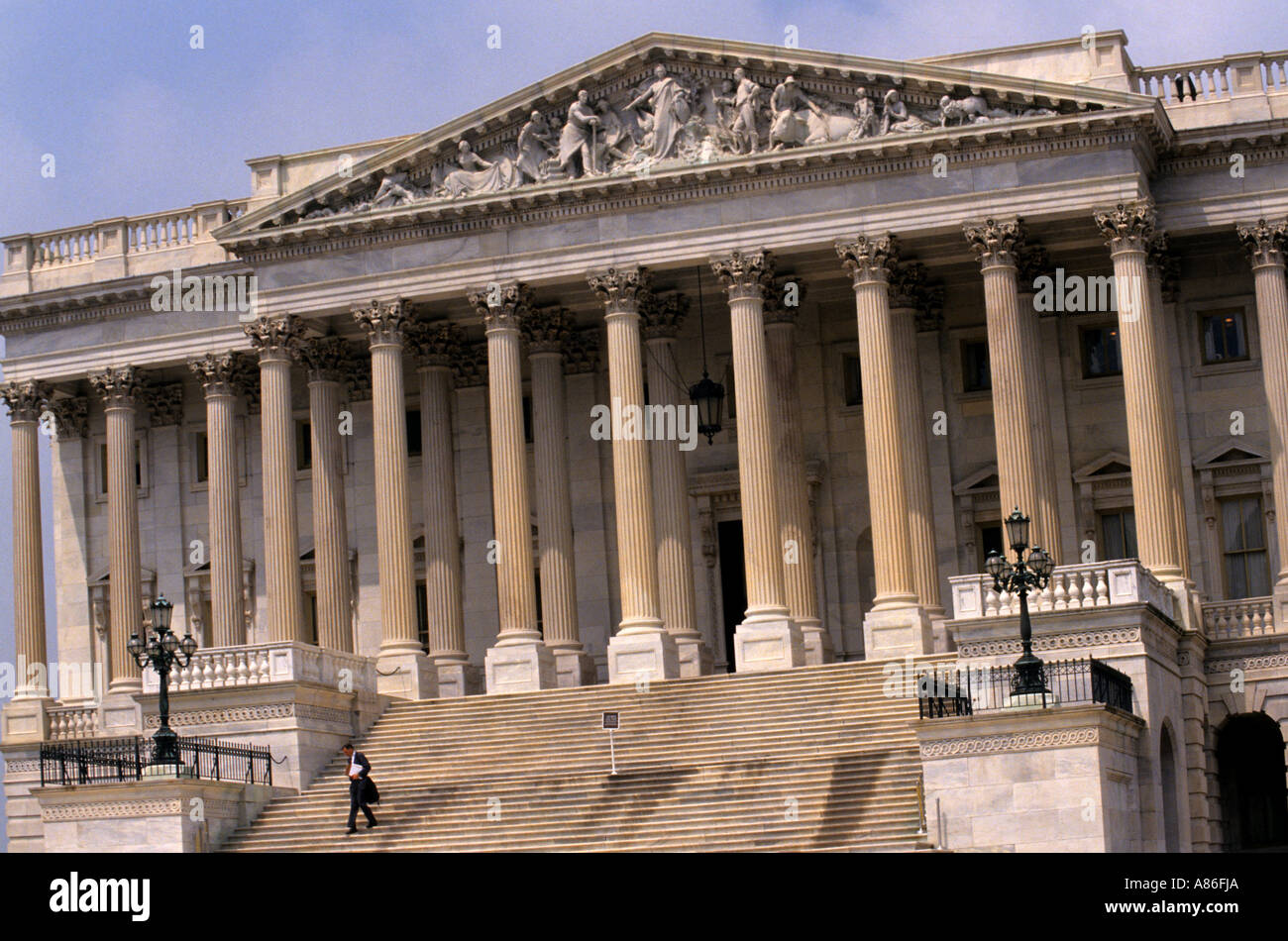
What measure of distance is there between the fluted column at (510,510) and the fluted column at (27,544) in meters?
13.7

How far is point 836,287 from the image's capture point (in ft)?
173

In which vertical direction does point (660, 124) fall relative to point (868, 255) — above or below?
above

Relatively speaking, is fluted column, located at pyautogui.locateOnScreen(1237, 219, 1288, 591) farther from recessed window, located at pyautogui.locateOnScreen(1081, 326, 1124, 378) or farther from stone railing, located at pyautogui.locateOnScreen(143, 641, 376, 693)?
stone railing, located at pyautogui.locateOnScreen(143, 641, 376, 693)

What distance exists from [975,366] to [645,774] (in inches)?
666

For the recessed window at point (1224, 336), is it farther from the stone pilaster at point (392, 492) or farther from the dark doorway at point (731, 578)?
the stone pilaster at point (392, 492)

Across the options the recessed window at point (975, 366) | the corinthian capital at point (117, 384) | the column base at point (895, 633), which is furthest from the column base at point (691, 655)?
the corinthian capital at point (117, 384)

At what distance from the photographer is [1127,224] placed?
47062 millimetres

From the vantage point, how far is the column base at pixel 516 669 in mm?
49375

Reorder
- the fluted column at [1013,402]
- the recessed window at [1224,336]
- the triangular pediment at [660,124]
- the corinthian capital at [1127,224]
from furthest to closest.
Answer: the recessed window at [1224,336] → the triangular pediment at [660,124] → the fluted column at [1013,402] → the corinthian capital at [1127,224]

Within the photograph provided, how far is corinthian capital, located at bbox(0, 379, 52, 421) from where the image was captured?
191 feet

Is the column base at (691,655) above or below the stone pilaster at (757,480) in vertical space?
below

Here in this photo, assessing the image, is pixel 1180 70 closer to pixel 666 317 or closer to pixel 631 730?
pixel 666 317

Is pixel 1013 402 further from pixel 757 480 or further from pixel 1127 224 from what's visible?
pixel 757 480

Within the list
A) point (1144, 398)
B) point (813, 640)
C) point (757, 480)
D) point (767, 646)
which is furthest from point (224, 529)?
point (1144, 398)
